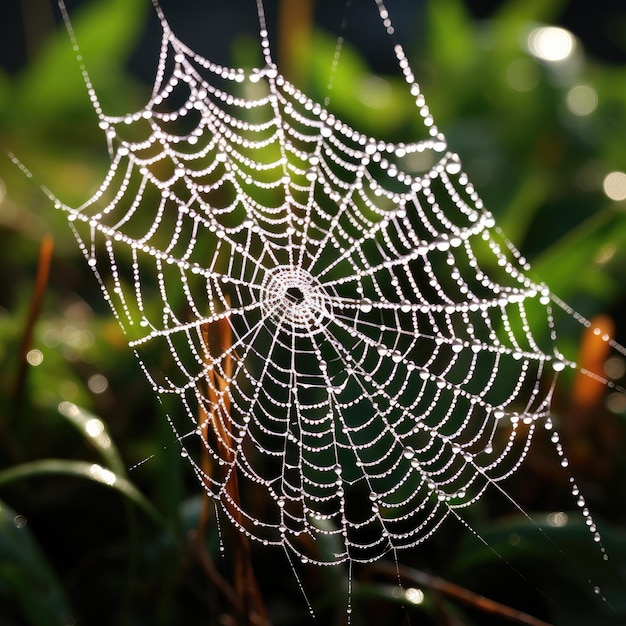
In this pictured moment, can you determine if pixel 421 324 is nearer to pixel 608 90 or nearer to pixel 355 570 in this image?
pixel 355 570

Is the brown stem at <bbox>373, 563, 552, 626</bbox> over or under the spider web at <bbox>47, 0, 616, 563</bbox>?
under

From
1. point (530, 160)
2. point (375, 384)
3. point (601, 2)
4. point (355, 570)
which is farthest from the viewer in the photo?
point (601, 2)

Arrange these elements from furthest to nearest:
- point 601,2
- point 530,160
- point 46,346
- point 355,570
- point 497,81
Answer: point 601,2
point 497,81
point 530,160
point 46,346
point 355,570

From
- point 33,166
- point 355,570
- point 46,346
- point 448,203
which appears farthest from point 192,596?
point 33,166

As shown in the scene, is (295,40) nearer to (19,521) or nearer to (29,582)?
(19,521)

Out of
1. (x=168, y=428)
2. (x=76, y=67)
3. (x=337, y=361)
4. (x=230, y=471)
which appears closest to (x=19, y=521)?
(x=168, y=428)

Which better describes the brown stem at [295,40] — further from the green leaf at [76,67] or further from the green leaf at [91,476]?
the green leaf at [91,476]

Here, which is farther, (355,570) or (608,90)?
(608,90)

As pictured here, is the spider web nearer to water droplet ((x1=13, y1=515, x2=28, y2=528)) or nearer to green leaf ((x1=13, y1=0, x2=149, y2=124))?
water droplet ((x1=13, y1=515, x2=28, y2=528))

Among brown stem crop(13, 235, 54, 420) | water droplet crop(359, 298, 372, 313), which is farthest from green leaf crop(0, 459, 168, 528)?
water droplet crop(359, 298, 372, 313)
